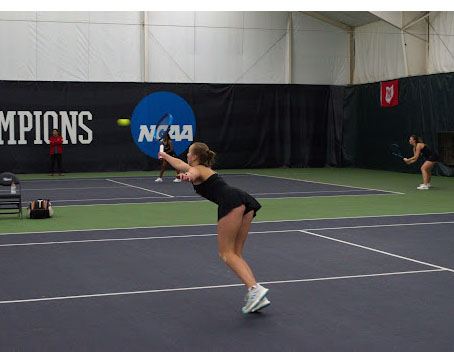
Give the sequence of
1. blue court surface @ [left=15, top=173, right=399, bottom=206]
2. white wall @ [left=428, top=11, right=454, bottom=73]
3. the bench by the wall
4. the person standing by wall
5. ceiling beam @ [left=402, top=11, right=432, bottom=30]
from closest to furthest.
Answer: the bench by the wall, blue court surface @ [left=15, top=173, right=399, bottom=206], white wall @ [left=428, top=11, right=454, bottom=73], ceiling beam @ [left=402, top=11, right=432, bottom=30], the person standing by wall

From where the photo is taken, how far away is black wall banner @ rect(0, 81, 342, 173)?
77.6 feet

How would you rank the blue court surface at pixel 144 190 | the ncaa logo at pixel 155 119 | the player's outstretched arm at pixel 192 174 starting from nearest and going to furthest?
1. the player's outstretched arm at pixel 192 174
2. the blue court surface at pixel 144 190
3. the ncaa logo at pixel 155 119

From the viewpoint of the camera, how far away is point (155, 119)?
81.6ft

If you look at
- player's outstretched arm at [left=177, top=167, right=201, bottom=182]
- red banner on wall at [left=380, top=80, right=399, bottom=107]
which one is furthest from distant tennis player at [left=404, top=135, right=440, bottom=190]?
player's outstretched arm at [left=177, top=167, right=201, bottom=182]

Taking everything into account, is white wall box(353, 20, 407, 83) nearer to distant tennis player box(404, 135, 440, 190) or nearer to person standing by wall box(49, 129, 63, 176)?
distant tennis player box(404, 135, 440, 190)

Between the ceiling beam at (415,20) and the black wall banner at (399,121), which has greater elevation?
the ceiling beam at (415,20)

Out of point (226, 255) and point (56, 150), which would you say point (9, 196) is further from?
point (56, 150)

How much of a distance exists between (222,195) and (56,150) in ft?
59.9

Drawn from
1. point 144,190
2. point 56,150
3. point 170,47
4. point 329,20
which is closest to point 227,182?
point 144,190

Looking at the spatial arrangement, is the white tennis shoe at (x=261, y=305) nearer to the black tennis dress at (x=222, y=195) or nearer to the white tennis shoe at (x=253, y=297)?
the white tennis shoe at (x=253, y=297)

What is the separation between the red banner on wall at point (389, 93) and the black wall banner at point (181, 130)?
2241 mm

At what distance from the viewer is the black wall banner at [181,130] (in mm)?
23656

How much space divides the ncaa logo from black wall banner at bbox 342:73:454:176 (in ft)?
20.2

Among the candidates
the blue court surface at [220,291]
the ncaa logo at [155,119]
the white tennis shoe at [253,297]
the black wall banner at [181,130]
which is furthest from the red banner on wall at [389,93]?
the white tennis shoe at [253,297]
